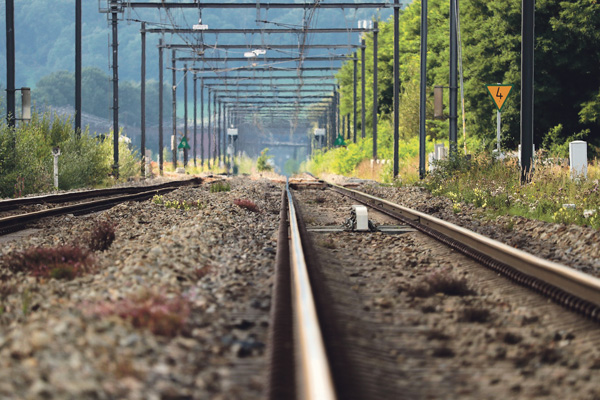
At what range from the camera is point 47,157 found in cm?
2711

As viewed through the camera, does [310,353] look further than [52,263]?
No

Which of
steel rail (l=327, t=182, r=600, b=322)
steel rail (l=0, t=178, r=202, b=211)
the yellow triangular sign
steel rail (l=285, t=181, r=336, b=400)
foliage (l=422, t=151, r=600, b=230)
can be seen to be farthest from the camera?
the yellow triangular sign

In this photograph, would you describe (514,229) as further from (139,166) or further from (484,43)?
(139,166)

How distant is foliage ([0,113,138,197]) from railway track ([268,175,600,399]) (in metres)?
14.6

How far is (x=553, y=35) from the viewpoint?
116 feet

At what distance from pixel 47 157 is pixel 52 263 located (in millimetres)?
20739

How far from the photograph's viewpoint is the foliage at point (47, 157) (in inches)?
869

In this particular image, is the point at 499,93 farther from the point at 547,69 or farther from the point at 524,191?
the point at 547,69

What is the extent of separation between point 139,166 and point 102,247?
35.7 meters

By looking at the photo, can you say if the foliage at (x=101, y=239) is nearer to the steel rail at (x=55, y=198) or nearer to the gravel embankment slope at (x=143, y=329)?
the gravel embankment slope at (x=143, y=329)

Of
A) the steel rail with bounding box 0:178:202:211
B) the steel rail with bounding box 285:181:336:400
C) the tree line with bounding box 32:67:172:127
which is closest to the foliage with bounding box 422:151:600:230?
the steel rail with bounding box 285:181:336:400

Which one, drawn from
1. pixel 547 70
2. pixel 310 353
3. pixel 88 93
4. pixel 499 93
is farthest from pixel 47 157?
pixel 88 93

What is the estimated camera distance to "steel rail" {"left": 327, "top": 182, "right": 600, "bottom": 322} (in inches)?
227

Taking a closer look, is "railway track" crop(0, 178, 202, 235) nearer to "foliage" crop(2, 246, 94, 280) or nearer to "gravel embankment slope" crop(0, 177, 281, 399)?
"gravel embankment slope" crop(0, 177, 281, 399)
